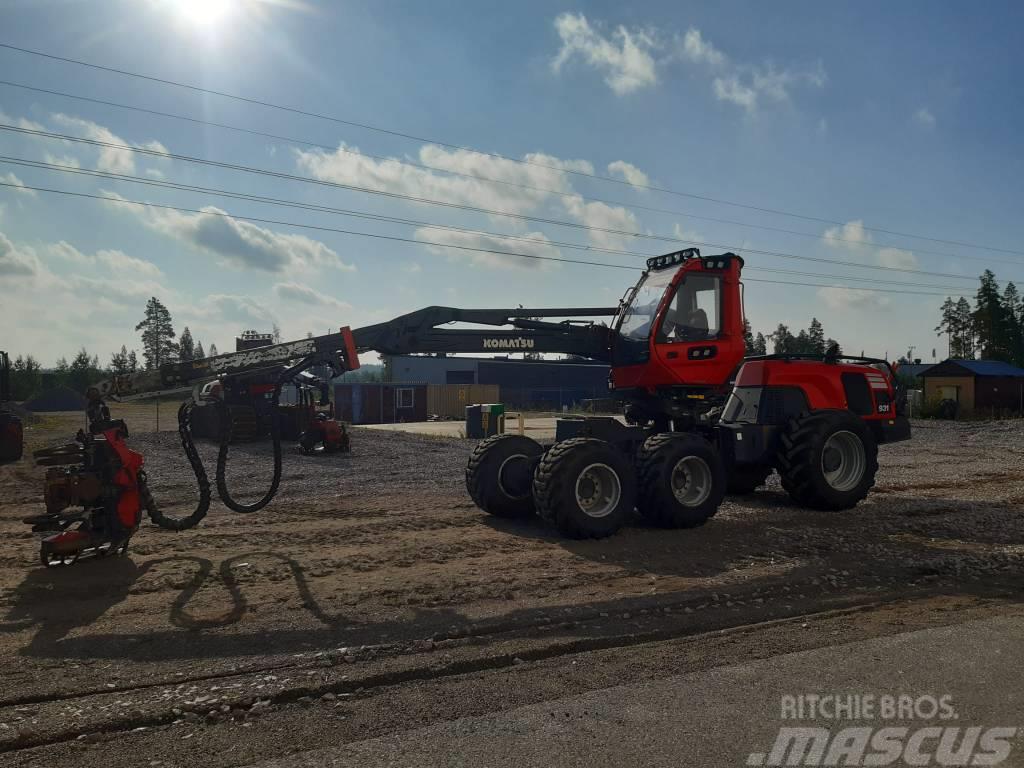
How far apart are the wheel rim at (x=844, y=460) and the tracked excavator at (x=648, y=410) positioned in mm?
27

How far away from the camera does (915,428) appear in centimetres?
2750

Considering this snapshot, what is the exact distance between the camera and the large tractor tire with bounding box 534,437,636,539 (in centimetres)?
799

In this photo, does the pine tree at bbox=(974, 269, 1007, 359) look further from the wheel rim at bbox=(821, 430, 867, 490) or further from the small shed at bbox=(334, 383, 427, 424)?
the wheel rim at bbox=(821, 430, 867, 490)

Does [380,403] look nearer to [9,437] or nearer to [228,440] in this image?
[9,437]

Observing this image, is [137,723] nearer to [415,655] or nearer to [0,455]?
[415,655]

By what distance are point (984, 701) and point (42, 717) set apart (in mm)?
5140

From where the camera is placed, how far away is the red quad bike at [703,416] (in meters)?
8.94

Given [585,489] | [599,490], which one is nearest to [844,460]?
[599,490]

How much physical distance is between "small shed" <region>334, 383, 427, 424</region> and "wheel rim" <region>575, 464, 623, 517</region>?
3382 centimetres

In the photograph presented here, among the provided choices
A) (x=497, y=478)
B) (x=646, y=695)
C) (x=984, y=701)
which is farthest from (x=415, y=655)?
(x=497, y=478)

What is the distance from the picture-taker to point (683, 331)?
32.3ft

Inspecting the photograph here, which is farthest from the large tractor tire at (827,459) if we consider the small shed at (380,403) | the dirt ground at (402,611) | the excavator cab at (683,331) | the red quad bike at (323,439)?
the small shed at (380,403)

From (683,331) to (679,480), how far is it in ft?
6.96

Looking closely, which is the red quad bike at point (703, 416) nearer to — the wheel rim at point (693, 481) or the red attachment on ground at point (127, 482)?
the wheel rim at point (693, 481)
